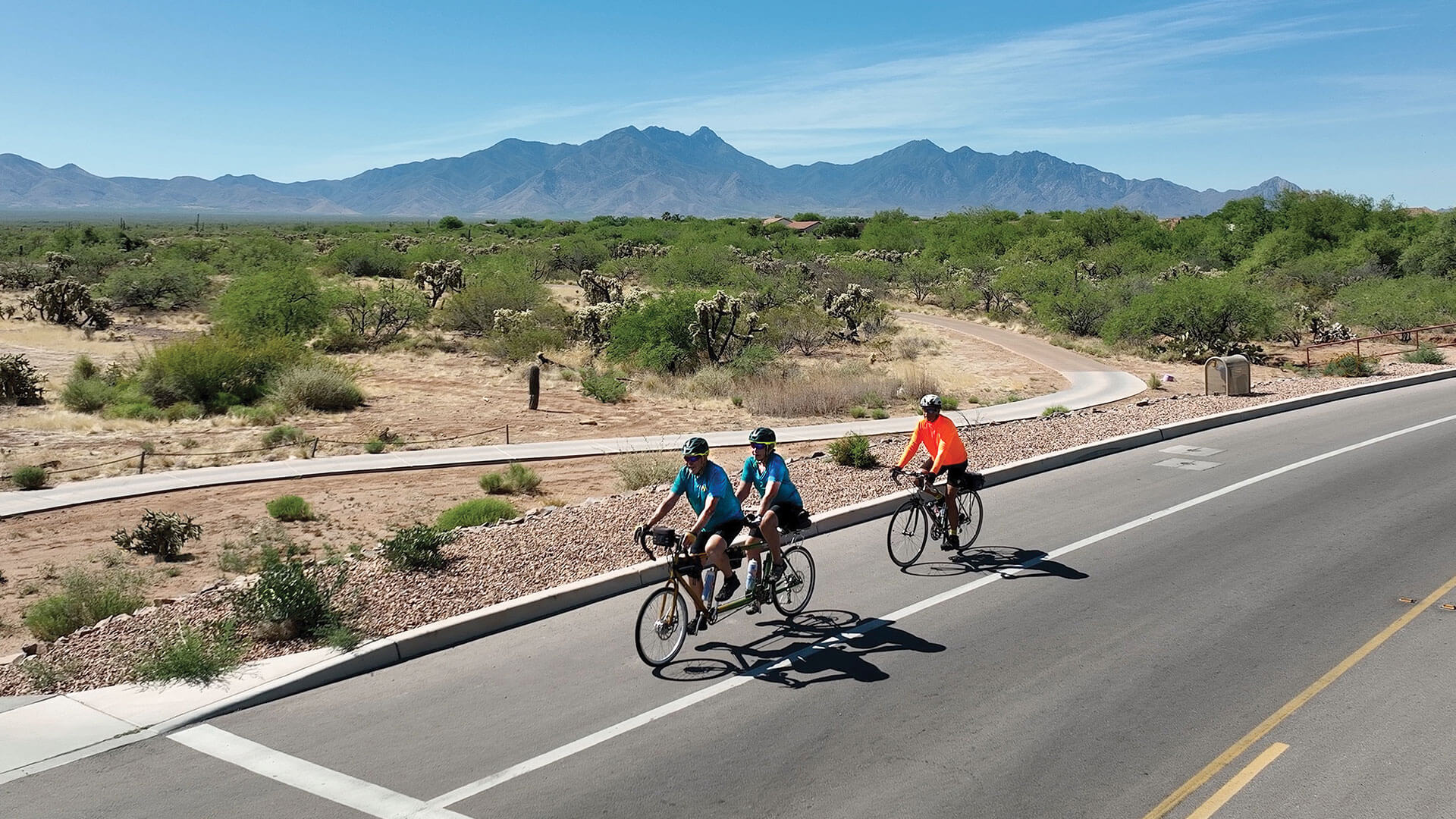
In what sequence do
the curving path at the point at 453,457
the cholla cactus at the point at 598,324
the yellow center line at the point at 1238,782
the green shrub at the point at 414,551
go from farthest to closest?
the cholla cactus at the point at 598,324 → the curving path at the point at 453,457 → the green shrub at the point at 414,551 → the yellow center line at the point at 1238,782

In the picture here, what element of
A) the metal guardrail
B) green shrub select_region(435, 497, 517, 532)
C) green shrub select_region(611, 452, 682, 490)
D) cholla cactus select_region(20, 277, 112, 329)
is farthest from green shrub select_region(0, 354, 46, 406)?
the metal guardrail

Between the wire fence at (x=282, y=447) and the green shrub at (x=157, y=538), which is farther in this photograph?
the wire fence at (x=282, y=447)

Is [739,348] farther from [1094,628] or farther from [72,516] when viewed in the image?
[1094,628]

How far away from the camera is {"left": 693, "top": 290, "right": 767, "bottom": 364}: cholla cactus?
34312mm

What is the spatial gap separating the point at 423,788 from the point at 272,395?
2369cm

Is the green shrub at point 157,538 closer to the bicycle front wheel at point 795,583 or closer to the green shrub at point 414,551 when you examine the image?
the green shrub at point 414,551

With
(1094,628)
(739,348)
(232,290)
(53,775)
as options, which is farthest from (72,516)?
(232,290)

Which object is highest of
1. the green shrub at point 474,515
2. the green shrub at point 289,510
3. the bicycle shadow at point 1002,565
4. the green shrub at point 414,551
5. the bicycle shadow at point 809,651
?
the green shrub at point 414,551

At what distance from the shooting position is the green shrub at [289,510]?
1570 centimetres

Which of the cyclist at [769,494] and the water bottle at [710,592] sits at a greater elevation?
the cyclist at [769,494]

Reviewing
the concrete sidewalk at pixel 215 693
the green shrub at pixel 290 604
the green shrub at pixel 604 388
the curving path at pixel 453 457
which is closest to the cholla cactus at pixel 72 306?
the green shrub at pixel 604 388

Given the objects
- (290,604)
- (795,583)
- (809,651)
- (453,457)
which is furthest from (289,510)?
(809,651)

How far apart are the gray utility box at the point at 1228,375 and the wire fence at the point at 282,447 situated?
1554 cm

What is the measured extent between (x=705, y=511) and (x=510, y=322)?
32.5 m
